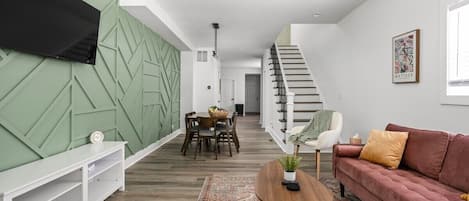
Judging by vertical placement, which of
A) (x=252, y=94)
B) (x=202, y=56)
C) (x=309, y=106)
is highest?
(x=202, y=56)

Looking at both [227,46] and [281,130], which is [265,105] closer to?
[227,46]

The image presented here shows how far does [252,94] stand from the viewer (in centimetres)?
1484

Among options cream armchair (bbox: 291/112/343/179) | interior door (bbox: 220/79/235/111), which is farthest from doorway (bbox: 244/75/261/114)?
cream armchair (bbox: 291/112/343/179)

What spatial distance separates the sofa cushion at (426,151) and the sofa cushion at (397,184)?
8 centimetres

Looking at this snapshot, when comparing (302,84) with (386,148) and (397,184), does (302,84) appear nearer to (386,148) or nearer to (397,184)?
(386,148)

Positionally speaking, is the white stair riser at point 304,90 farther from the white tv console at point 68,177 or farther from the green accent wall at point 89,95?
the white tv console at point 68,177

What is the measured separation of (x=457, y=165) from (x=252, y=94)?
12815mm

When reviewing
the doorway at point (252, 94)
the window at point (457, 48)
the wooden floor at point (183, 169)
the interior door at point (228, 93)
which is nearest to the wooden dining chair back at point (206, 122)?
the wooden floor at point (183, 169)

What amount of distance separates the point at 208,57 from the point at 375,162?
6.16 meters

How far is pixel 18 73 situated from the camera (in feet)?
6.96

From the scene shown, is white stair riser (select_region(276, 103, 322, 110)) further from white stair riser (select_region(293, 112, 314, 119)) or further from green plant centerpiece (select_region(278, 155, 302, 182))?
green plant centerpiece (select_region(278, 155, 302, 182))

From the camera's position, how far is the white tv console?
1789 mm

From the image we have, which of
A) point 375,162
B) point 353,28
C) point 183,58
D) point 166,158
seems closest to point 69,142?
point 166,158

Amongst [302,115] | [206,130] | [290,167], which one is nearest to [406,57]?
[290,167]
